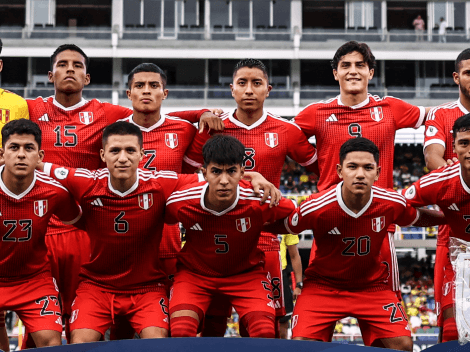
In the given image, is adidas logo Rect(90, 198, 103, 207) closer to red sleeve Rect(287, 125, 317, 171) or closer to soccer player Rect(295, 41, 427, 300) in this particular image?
red sleeve Rect(287, 125, 317, 171)

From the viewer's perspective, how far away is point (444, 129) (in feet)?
16.7

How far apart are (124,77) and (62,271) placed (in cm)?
1951

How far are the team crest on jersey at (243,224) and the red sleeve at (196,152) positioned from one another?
3.12 ft

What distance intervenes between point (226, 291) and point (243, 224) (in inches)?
20.4

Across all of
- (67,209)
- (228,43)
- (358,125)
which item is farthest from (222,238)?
(228,43)

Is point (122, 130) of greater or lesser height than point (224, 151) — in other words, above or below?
above

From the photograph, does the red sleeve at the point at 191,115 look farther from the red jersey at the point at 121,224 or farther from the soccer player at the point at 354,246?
the soccer player at the point at 354,246

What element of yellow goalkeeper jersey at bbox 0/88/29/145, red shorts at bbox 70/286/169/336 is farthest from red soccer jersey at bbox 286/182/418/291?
yellow goalkeeper jersey at bbox 0/88/29/145

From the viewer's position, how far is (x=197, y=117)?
541 centimetres

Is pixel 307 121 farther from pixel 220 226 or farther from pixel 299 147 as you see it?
pixel 220 226

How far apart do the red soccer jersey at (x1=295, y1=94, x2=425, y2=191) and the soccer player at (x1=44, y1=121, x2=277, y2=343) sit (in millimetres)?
1206

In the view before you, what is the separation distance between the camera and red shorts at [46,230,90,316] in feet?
16.6

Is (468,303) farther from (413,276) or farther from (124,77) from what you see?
(124,77)

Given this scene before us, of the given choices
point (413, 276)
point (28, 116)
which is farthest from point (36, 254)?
point (413, 276)
